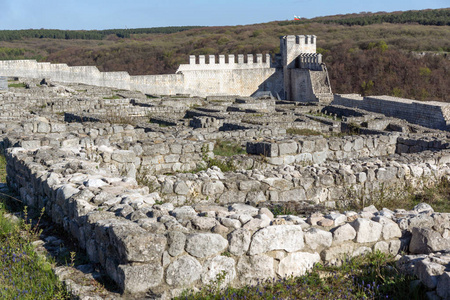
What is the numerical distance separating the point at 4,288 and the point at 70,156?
10.5 feet

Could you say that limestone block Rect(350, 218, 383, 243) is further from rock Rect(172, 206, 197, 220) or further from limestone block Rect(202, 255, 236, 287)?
rock Rect(172, 206, 197, 220)

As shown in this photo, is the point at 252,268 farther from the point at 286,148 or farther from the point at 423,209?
the point at 286,148

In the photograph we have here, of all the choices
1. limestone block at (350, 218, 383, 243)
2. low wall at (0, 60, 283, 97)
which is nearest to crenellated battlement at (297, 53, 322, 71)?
low wall at (0, 60, 283, 97)

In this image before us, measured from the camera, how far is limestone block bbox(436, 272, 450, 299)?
3512 mm

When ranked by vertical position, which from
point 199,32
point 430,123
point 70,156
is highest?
point 199,32

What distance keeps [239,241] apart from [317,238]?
679 millimetres

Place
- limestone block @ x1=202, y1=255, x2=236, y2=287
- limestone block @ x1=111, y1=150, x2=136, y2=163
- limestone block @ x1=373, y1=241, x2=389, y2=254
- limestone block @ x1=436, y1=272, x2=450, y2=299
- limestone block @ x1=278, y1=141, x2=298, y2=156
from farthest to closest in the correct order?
1. limestone block @ x1=278, y1=141, x2=298, y2=156
2. limestone block @ x1=111, y1=150, x2=136, y2=163
3. limestone block @ x1=373, y1=241, x2=389, y2=254
4. limestone block @ x1=202, y1=255, x2=236, y2=287
5. limestone block @ x1=436, y1=272, x2=450, y2=299

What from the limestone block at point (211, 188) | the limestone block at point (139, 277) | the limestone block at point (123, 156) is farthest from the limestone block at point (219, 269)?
the limestone block at point (123, 156)

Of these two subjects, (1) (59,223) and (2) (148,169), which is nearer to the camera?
(1) (59,223)

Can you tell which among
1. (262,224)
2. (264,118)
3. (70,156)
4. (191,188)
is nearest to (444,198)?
(191,188)

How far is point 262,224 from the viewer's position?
13.6 ft

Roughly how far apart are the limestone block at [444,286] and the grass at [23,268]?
2.67 meters

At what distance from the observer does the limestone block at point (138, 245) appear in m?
3.65

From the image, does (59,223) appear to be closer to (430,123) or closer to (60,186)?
(60,186)
